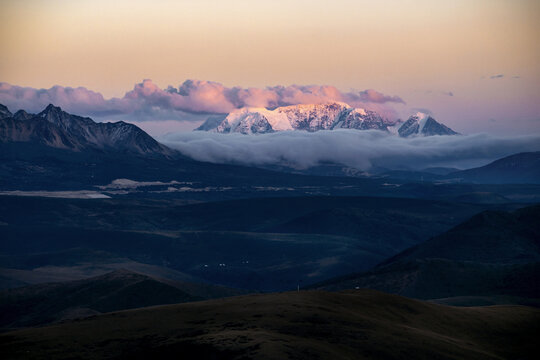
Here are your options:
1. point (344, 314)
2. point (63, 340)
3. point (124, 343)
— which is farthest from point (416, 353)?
point (63, 340)

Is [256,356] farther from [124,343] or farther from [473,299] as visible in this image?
[473,299]

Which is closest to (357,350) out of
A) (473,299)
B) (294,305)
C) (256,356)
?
(256,356)

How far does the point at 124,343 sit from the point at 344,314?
32.7 metres

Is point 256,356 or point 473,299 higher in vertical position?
point 256,356

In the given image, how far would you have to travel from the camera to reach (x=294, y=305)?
112 meters

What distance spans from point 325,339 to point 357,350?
15.6ft

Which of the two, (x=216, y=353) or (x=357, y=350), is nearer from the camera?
(x=216, y=353)

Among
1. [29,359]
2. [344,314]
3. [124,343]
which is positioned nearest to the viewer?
Answer: [29,359]

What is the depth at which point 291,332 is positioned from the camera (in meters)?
95.4

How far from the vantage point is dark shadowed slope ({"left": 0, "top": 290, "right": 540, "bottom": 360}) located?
8669 centimetres

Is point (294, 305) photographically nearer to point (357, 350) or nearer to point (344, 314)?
point (344, 314)

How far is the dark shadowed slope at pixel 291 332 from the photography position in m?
86.7

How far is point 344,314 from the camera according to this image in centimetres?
11012

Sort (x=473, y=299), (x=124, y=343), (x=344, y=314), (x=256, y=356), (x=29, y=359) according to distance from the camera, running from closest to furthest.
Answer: (x=256, y=356)
(x=29, y=359)
(x=124, y=343)
(x=344, y=314)
(x=473, y=299)
